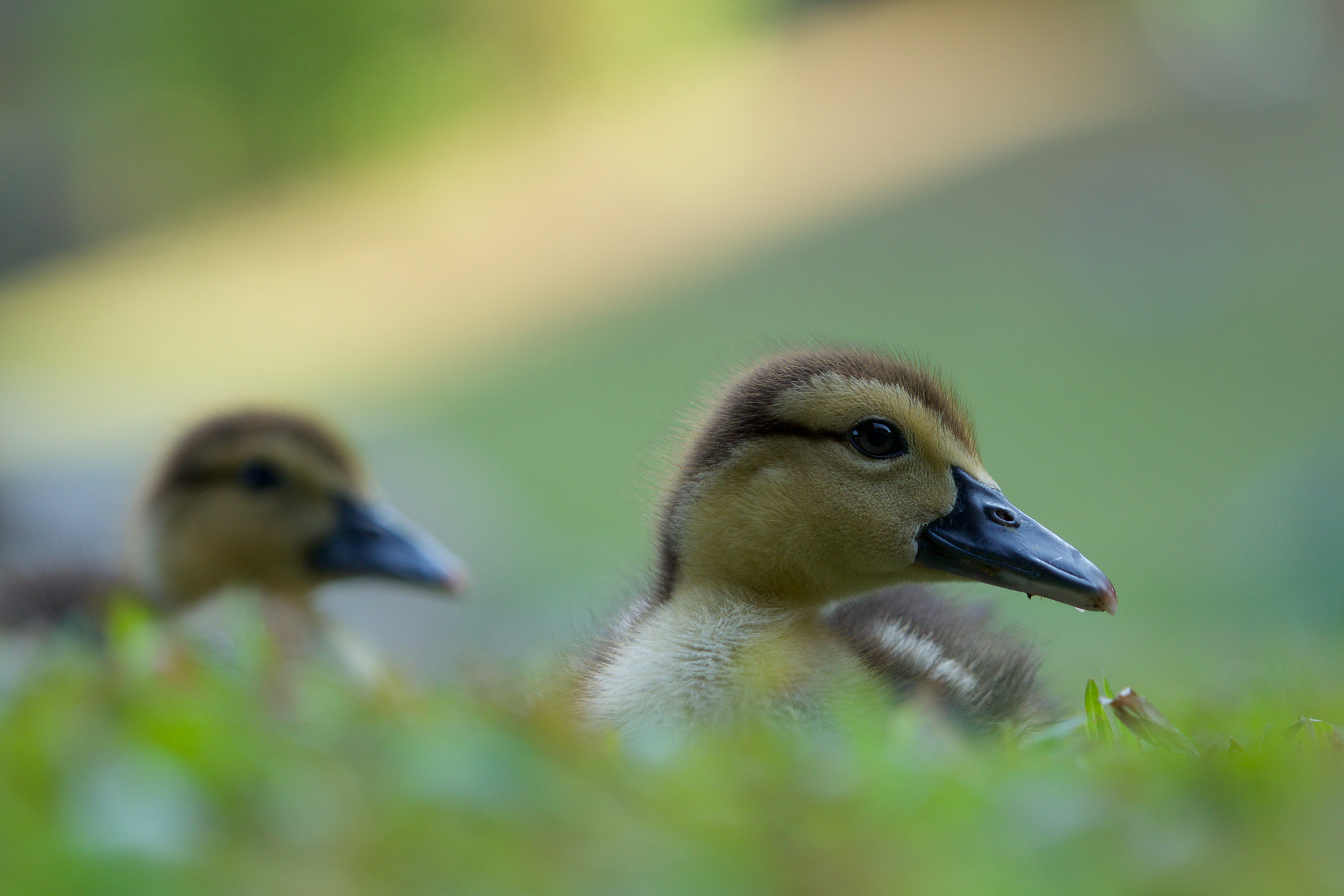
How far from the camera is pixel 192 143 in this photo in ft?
69.8

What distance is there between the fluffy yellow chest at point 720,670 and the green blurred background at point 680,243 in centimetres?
578

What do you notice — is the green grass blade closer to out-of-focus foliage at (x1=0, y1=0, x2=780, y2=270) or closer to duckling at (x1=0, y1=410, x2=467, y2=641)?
duckling at (x1=0, y1=410, x2=467, y2=641)

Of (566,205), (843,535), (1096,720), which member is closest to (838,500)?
(843,535)

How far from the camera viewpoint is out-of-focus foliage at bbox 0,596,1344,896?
1374 millimetres

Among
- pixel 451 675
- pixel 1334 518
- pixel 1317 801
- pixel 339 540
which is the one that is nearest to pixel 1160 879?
pixel 1317 801

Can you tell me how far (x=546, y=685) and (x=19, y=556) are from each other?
10.4 feet

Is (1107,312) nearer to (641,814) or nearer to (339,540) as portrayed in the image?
(339,540)

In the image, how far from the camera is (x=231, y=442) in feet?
14.7

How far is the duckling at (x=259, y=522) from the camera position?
4.41 meters

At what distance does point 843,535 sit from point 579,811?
4.01ft

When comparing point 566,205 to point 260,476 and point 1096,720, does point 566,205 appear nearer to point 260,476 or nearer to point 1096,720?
point 260,476

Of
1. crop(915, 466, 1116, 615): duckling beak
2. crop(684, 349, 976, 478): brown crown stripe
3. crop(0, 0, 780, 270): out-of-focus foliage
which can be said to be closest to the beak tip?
crop(915, 466, 1116, 615): duckling beak

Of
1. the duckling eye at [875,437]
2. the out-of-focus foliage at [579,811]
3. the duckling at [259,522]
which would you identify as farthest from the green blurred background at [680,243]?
the out-of-focus foliage at [579,811]

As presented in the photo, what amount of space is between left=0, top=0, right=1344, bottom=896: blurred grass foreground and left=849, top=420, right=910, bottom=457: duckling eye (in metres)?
0.52
